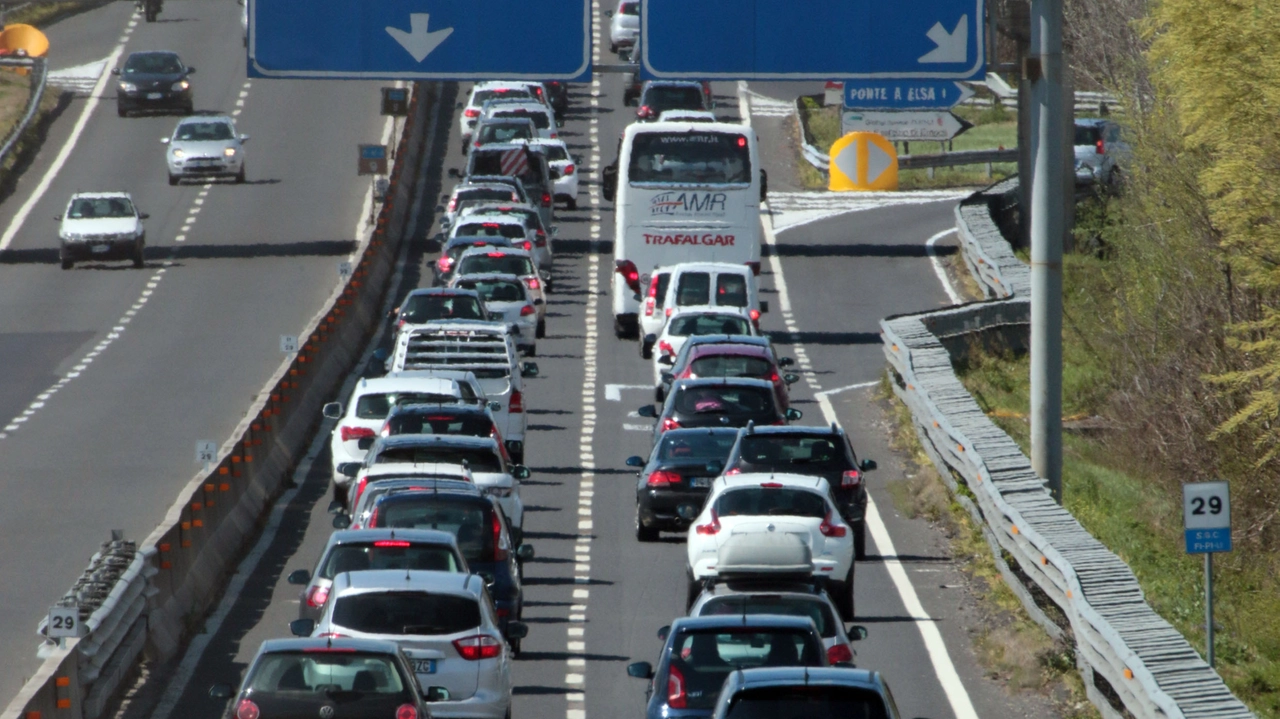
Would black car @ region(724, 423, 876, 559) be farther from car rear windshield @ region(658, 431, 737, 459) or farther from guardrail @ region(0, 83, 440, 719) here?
guardrail @ region(0, 83, 440, 719)

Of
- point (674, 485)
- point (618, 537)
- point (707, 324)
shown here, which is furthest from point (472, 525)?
point (707, 324)

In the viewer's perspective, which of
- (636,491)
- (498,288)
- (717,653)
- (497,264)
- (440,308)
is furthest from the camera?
(497,264)

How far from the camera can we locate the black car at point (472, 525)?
20.1m

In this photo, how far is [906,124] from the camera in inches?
2274

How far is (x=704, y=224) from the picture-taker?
4116cm

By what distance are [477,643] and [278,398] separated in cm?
1460

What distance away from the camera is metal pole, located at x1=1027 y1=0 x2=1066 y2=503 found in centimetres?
2089

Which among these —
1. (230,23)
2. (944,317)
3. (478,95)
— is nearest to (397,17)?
(944,317)

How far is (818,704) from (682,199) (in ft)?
93.7

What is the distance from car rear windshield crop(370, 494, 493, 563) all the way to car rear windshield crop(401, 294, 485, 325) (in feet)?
50.2

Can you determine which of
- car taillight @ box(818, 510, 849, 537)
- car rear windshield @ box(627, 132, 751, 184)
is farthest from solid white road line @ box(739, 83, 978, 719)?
car rear windshield @ box(627, 132, 751, 184)

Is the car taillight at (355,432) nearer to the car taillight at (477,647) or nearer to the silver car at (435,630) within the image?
the silver car at (435,630)

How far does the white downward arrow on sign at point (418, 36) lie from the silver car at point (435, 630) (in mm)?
10090

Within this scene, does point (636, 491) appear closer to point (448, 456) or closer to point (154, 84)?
point (448, 456)
